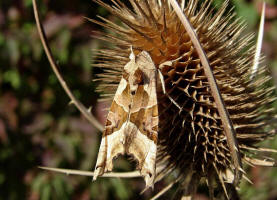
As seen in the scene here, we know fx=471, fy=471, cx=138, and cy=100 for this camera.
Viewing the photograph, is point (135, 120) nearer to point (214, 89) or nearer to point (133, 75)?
point (133, 75)

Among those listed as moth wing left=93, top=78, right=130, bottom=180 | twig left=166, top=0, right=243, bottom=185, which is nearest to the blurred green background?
moth wing left=93, top=78, right=130, bottom=180

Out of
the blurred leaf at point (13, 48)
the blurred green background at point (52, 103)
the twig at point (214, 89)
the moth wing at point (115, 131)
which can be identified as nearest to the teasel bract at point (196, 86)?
the moth wing at point (115, 131)

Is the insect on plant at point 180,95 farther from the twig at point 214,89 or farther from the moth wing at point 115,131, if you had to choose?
the twig at point 214,89

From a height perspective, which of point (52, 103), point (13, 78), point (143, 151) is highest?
point (13, 78)

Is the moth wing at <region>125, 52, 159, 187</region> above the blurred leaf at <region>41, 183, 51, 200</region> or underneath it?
above

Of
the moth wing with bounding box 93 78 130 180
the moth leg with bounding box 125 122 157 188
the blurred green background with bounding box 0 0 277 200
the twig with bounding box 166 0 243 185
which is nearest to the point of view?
the twig with bounding box 166 0 243 185

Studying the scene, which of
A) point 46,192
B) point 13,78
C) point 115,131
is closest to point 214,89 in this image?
point 115,131

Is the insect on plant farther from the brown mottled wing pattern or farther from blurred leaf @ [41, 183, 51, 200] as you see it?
blurred leaf @ [41, 183, 51, 200]
